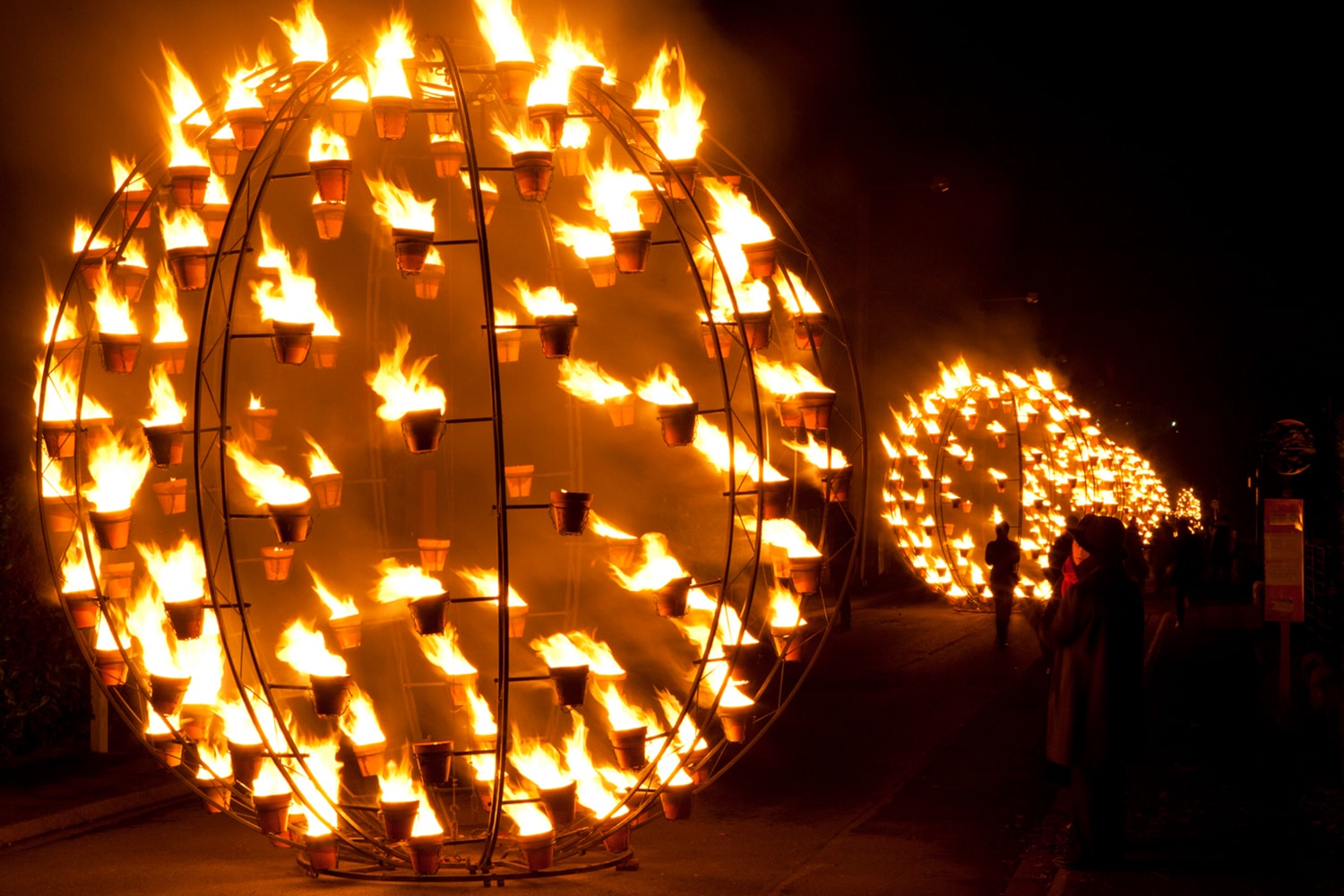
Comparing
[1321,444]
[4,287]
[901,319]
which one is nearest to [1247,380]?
[901,319]

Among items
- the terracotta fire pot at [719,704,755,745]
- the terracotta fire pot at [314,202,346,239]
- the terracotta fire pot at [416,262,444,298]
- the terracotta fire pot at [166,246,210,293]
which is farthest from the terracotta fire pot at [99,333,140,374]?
the terracotta fire pot at [719,704,755,745]

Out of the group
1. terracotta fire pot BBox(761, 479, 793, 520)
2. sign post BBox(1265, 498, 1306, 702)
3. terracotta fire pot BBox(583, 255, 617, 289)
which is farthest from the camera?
sign post BBox(1265, 498, 1306, 702)

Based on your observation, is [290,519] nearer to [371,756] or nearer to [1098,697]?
[371,756]

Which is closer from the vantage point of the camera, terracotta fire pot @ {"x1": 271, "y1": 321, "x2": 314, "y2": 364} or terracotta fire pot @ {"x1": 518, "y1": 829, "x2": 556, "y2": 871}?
terracotta fire pot @ {"x1": 271, "y1": 321, "x2": 314, "y2": 364}

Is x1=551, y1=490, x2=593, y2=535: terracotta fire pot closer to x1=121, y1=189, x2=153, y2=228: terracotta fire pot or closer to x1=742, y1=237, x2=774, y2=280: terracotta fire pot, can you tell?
x1=742, y1=237, x2=774, y2=280: terracotta fire pot

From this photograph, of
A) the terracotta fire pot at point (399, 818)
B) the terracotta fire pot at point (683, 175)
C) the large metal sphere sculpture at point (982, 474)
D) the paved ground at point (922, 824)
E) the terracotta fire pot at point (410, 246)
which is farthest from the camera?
the large metal sphere sculpture at point (982, 474)

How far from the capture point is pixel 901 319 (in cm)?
3391

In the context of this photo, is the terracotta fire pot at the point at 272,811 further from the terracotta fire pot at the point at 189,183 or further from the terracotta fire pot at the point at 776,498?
the terracotta fire pot at the point at 189,183

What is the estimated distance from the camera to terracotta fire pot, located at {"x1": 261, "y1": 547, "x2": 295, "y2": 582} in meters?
6.57

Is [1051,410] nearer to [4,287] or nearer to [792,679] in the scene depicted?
[792,679]

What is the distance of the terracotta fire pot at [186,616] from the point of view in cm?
607

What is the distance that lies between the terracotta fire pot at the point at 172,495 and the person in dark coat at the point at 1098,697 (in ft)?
14.3

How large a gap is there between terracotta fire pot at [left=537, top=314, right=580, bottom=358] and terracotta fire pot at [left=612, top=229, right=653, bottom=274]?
1.31ft

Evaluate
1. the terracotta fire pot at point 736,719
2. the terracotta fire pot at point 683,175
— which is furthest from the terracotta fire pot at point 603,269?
the terracotta fire pot at point 736,719
